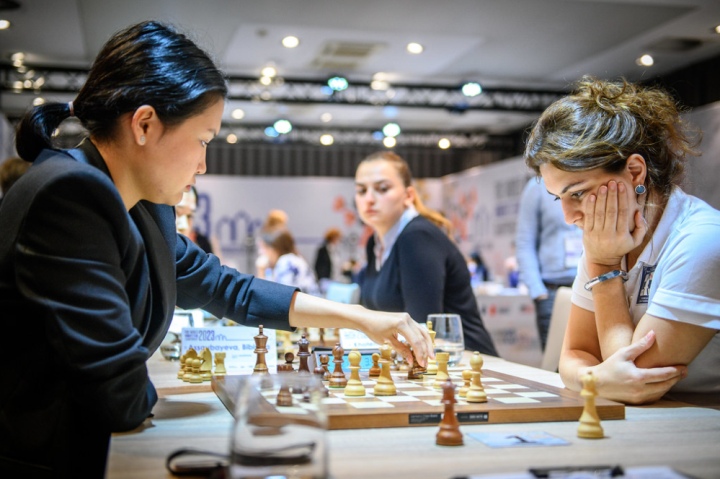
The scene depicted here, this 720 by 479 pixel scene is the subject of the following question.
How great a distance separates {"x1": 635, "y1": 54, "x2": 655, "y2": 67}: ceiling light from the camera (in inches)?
390

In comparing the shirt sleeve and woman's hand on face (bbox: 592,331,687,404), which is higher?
the shirt sleeve

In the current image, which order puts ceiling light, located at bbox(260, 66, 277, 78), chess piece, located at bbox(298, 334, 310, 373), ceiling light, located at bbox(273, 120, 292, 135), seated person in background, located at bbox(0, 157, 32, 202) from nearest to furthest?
chess piece, located at bbox(298, 334, 310, 373) → seated person in background, located at bbox(0, 157, 32, 202) → ceiling light, located at bbox(260, 66, 277, 78) → ceiling light, located at bbox(273, 120, 292, 135)

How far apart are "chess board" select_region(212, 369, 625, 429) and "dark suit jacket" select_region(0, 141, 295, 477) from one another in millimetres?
262

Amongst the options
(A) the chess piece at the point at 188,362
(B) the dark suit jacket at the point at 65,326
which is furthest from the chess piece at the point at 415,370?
(B) the dark suit jacket at the point at 65,326

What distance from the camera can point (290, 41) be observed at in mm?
9195

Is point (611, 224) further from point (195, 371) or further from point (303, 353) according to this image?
point (195, 371)

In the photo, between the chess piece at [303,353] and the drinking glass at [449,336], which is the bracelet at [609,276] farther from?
the chess piece at [303,353]

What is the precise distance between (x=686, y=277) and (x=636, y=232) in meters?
0.20

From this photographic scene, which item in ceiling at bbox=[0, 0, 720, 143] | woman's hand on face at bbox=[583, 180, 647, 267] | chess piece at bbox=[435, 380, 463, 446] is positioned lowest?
chess piece at bbox=[435, 380, 463, 446]

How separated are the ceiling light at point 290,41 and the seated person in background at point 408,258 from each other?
5670mm

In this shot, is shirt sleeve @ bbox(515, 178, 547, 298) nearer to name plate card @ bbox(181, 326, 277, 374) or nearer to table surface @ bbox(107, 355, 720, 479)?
name plate card @ bbox(181, 326, 277, 374)

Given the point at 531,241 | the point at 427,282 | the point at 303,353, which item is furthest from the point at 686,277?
the point at 531,241

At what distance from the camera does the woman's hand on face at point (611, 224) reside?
172 cm

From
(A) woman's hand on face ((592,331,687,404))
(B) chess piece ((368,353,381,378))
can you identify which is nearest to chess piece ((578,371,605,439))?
(A) woman's hand on face ((592,331,687,404))
